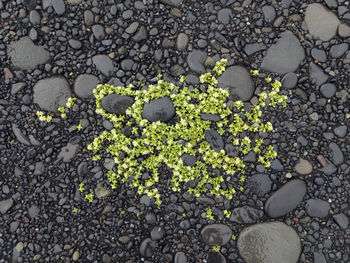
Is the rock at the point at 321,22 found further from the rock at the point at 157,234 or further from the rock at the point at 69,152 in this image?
the rock at the point at 69,152

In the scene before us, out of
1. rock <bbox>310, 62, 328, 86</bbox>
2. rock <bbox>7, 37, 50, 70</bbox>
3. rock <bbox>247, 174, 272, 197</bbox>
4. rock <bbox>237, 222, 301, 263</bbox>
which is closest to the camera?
rock <bbox>237, 222, 301, 263</bbox>

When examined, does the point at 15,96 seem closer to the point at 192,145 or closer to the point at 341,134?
the point at 192,145

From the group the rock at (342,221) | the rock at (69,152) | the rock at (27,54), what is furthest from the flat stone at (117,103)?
the rock at (342,221)

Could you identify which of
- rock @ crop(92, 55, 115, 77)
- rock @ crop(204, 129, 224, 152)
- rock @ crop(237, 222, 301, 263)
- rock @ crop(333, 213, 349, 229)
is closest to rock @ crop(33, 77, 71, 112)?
rock @ crop(92, 55, 115, 77)

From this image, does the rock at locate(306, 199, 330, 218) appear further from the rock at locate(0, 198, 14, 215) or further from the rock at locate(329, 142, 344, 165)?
the rock at locate(0, 198, 14, 215)

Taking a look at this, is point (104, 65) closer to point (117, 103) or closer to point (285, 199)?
point (117, 103)

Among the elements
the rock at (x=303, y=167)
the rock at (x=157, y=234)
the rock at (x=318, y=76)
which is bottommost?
the rock at (x=157, y=234)
